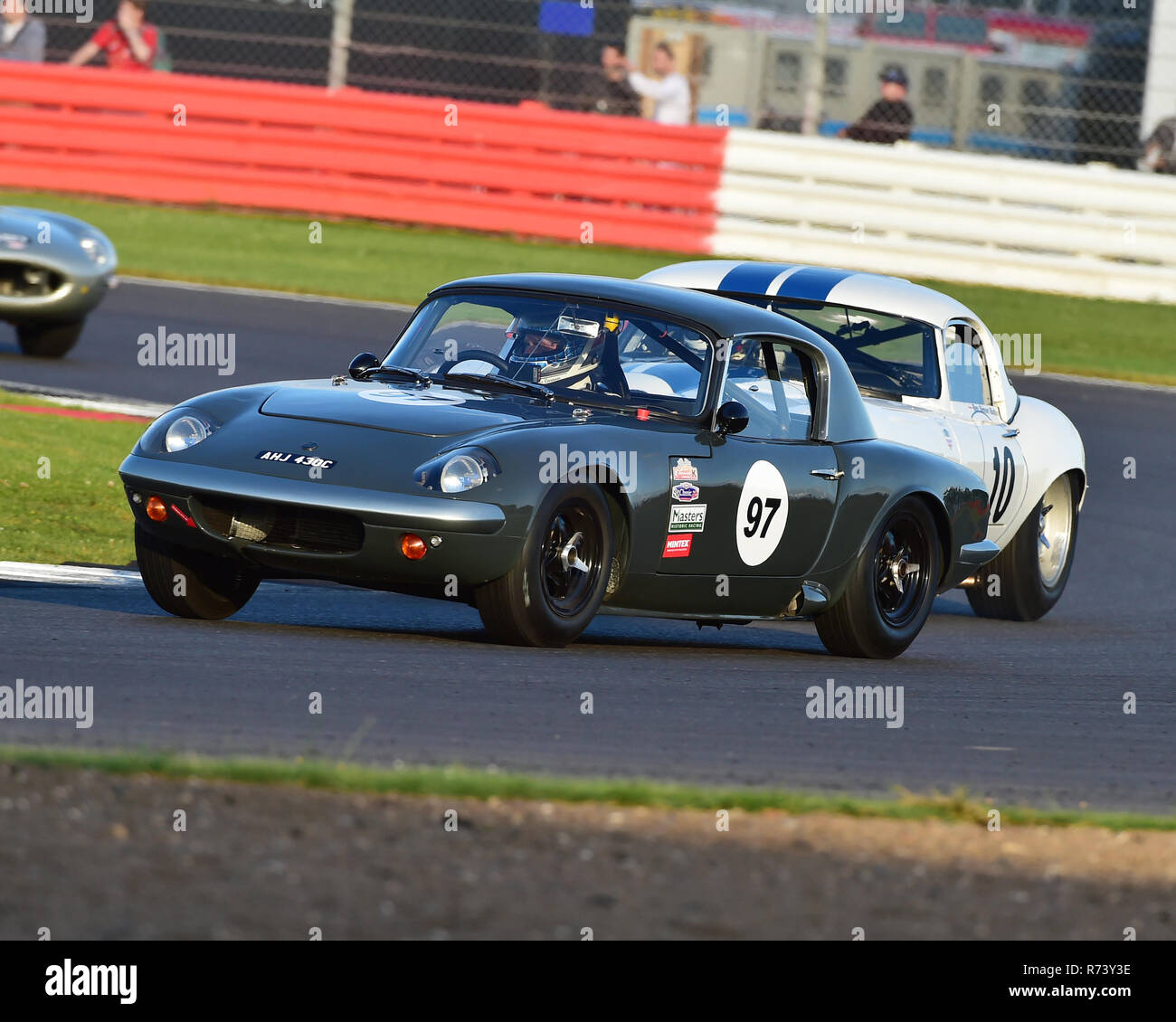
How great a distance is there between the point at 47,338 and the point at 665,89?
27.7ft

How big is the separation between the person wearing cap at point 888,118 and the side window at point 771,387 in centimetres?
1240

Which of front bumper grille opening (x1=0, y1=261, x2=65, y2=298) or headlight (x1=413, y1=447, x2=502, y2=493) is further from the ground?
headlight (x1=413, y1=447, x2=502, y2=493)

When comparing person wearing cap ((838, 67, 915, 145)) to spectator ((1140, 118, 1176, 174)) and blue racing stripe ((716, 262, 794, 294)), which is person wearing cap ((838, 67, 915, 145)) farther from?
blue racing stripe ((716, 262, 794, 294))

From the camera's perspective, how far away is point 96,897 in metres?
4.02

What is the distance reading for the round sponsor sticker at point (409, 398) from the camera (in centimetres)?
727

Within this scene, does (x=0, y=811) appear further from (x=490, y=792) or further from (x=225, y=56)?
(x=225, y=56)

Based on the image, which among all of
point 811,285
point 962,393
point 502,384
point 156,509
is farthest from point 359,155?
point 156,509

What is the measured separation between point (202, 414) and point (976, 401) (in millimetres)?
4379

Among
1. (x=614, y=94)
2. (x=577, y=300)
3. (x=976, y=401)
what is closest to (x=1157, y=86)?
(x=614, y=94)

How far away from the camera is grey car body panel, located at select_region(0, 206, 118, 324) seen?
13.4 meters

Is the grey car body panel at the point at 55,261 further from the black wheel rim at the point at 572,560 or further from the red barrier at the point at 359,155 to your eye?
the black wheel rim at the point at 572,560

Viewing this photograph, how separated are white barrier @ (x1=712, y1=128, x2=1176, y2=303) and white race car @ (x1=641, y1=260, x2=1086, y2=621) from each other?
30.1 feet

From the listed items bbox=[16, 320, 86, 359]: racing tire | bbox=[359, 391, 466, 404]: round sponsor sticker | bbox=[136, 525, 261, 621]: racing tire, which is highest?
bbox=[359, 391, 466, 404]: round sponsor sticker

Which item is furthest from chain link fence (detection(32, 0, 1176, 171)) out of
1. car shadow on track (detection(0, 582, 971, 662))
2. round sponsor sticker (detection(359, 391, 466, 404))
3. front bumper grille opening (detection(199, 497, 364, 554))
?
front bumper grille opening (detection(199, 497, 364, 554))
